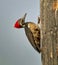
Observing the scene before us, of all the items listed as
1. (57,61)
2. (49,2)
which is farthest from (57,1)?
(57,61)

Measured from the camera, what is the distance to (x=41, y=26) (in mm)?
2699

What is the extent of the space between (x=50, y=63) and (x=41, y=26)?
327 mm

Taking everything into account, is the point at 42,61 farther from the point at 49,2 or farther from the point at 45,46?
the point at 49,2

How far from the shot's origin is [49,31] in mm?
2584

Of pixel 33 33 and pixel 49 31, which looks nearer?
pixel 49 31

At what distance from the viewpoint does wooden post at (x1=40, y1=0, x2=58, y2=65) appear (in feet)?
8.32

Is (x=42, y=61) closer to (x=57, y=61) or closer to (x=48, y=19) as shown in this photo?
(x=57, y=61)

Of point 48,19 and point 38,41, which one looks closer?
point 48,19

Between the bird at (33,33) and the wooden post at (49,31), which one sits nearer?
the wooden post at (49,31)

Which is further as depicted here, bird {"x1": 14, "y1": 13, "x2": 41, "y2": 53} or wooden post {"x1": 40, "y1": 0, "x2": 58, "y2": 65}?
bird {"x1": 14, "y1": 13, "x2": 41, "y2": 53}

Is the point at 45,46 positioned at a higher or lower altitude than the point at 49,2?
lower

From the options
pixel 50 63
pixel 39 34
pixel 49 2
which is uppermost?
pixel 49 2

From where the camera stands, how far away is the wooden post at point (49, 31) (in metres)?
2.54

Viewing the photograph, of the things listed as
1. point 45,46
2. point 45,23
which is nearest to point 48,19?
point 45,23
